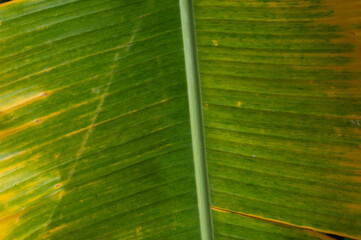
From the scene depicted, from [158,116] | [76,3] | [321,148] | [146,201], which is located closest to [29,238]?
[146,201]

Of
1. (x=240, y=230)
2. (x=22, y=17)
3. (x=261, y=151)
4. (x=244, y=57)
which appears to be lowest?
(x=240, y=230)

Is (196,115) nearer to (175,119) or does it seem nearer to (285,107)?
(175,119)

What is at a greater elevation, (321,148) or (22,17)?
(22,17)

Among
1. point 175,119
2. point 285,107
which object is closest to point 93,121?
point 175,119

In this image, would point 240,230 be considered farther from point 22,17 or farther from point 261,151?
point 22,17
